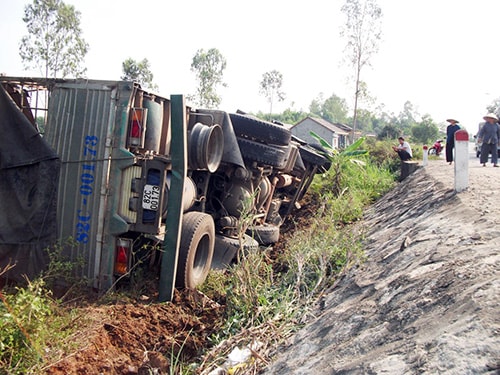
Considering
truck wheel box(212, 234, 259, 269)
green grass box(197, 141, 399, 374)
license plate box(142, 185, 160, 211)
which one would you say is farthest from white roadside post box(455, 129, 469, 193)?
license plate box(142, 185, 160, 211)

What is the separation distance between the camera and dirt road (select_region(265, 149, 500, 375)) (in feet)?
7.41

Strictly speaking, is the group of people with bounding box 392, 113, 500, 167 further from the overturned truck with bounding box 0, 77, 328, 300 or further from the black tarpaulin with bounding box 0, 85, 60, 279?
the black tarpaulin with bounding box 0, 85, 60, 279

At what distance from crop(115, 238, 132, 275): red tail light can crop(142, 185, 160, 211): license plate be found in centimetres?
36

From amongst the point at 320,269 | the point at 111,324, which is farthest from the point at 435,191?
the point at 111,324

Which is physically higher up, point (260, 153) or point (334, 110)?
point (334, 110)

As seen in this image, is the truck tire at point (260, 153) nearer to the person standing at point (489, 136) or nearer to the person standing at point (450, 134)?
the person standing at point (450, 134)

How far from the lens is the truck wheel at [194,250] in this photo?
16.0 ft

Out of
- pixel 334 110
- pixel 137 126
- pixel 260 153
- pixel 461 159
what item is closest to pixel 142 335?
pixel 137 126

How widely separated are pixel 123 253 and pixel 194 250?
2.46ft

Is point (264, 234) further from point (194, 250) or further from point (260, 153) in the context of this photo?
point (194, 250)

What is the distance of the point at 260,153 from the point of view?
22.0ft

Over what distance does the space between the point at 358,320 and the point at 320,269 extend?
1862mm

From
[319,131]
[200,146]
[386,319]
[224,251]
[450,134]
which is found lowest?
[386,319]

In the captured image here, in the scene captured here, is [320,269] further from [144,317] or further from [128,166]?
[128,166]
